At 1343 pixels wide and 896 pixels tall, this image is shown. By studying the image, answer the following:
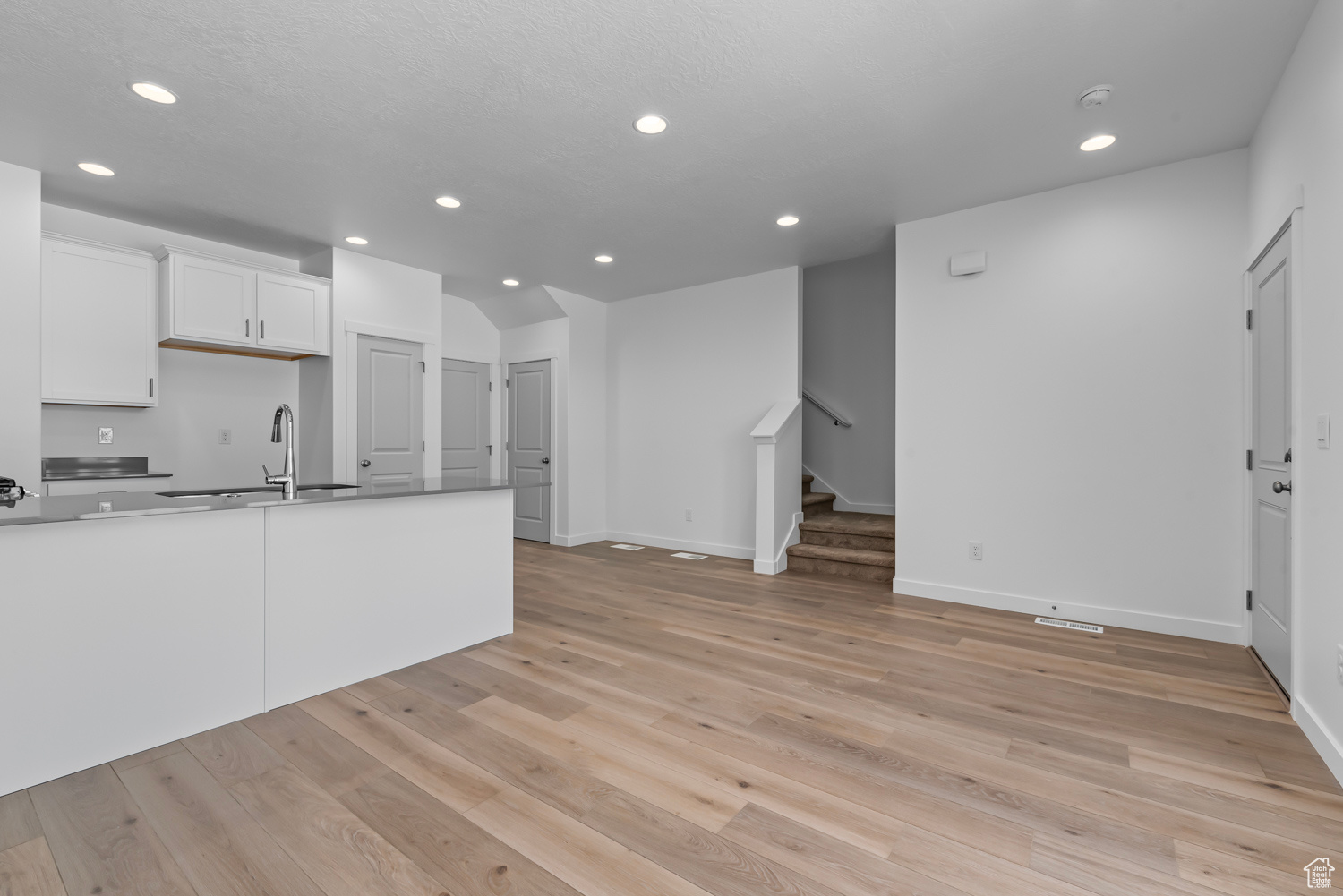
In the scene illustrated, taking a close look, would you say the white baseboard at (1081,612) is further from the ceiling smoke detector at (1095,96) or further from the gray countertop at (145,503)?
the gray countertop at (145,503)

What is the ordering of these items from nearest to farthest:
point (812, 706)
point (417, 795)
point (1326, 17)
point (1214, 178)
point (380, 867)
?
point (380, 867) < point (417, 795) < point (1326, 17) < point (812, 706) < point (1214, 178)

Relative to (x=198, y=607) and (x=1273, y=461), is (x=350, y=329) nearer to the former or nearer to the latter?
(x=198, y=607)

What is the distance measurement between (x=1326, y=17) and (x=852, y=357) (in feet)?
14.2

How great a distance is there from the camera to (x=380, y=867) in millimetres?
1586

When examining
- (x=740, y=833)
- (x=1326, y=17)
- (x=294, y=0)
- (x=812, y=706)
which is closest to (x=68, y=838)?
(x=740, y=833)

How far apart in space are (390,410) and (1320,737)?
5841 mm

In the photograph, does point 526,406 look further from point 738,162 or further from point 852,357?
point 738,162

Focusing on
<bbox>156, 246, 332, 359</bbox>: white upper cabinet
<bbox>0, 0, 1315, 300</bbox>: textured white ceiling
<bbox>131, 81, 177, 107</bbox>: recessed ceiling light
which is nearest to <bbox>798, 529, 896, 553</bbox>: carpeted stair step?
<bbox>0, 0, 1315, 300</bbox>: textured white ceiling

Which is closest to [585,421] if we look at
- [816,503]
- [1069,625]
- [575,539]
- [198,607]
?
[575,539]

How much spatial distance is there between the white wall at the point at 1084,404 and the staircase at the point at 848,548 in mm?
424

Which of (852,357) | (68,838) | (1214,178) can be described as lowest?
(68,838)

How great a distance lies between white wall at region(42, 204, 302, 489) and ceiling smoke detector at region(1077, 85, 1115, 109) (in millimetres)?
5701

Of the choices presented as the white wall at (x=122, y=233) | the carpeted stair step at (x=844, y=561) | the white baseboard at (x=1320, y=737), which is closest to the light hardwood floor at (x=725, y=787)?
the white baseboard at (x=1320, y=737)

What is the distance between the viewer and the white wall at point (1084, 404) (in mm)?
3369
